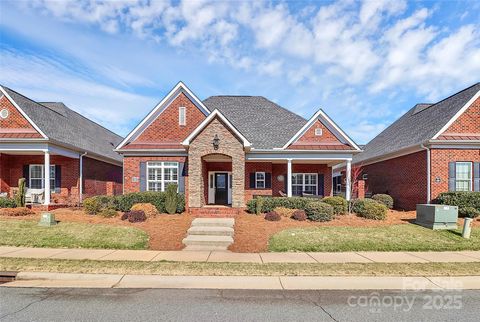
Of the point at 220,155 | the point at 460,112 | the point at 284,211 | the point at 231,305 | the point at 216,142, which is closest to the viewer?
the point at 231,305

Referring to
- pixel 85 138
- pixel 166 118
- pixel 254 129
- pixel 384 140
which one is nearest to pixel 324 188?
pixel 254 129

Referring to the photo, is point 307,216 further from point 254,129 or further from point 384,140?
point 384,140

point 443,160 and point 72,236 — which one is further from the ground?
point 443,160

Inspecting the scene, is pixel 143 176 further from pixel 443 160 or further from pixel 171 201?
pixel 443 160

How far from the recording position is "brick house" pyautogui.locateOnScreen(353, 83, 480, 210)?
655 inches

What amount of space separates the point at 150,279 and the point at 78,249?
443cm

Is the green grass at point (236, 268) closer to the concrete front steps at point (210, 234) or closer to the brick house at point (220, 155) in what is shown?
the concrete front steps at point (210, 234)

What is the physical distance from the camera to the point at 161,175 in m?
18.0

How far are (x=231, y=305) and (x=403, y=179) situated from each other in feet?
58.3

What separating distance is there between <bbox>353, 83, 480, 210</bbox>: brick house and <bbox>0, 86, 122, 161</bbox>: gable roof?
2141 centimetres

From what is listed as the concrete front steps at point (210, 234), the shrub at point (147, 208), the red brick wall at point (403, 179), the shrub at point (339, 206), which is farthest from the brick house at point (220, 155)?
the concrete front steps at point (210, 234)

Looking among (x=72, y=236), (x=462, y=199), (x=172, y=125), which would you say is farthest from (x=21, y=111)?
(x=462, y=199)

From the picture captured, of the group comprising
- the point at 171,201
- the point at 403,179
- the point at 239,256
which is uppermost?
the point at 403,179

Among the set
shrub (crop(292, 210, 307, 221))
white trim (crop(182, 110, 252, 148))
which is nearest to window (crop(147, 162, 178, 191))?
white trim (crop(182, 110, 252, 148))
